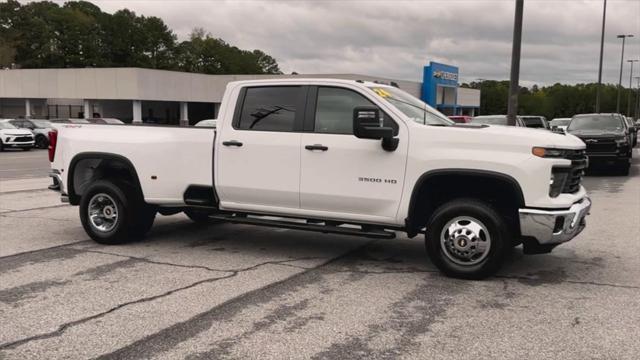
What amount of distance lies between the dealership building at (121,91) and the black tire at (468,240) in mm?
44592

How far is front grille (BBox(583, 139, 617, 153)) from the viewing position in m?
17.3

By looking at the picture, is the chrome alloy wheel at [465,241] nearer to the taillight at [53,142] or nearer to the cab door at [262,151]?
the cab door at [262,151]

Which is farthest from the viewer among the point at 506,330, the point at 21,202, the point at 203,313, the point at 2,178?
the point at 2,178

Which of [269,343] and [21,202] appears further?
[21,202]

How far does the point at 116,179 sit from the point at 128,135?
635 millimetres

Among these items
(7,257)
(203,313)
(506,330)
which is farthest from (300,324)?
(7,257)

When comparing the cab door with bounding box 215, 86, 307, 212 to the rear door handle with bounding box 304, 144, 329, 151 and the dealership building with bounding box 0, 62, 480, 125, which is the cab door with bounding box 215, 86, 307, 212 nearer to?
the rear door handle with bounding box 304, 144, 329, 151

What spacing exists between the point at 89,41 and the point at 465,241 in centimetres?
11102

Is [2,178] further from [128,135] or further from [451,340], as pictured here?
[451,340]

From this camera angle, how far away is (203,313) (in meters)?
4.91

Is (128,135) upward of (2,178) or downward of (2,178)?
upward

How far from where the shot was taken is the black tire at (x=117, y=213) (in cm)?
739

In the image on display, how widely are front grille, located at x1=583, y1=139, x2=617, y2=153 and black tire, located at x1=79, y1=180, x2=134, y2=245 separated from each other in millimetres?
13900

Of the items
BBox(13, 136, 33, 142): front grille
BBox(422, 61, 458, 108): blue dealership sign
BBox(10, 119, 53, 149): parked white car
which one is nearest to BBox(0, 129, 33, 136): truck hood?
BBox(13, 136, 33, 142): front grille
